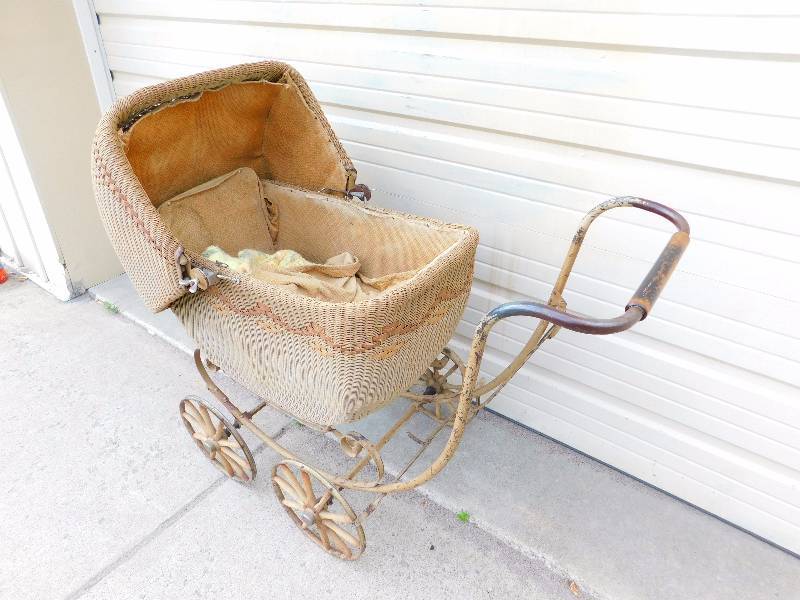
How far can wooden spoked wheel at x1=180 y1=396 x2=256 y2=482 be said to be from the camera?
1.90m

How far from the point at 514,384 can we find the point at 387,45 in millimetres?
1382

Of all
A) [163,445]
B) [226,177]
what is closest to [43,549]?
[163,445]

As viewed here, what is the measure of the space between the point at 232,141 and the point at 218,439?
109 cm

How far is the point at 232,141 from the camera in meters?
2.00

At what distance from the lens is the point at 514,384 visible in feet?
7.29

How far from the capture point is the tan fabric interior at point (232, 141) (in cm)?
174

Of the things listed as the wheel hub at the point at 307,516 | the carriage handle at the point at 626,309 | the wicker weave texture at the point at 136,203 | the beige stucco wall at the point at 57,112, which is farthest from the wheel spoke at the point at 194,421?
the beige stucco wall at the point at 57,112

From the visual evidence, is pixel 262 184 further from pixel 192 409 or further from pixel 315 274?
pixel 192 409

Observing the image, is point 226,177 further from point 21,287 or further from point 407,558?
point 21,287

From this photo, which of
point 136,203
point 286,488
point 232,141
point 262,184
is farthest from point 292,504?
point 232,141

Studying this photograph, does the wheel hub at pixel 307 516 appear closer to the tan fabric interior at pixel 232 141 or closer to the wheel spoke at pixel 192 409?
the wheel spoke at pixel 192 409

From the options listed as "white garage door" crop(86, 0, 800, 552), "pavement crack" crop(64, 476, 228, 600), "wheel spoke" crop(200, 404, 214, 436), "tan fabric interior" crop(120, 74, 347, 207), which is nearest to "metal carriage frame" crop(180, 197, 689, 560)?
"wheel spoke" crop(200, 404, 214, 436)

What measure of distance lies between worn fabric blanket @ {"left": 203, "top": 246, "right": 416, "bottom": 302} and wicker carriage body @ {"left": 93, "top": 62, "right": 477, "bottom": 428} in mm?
73

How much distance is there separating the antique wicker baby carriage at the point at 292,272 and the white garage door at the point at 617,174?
0.28 meters
